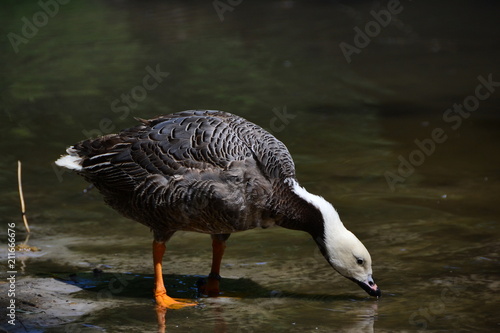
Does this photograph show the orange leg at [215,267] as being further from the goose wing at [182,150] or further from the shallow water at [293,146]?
the goose wing at [182,150]

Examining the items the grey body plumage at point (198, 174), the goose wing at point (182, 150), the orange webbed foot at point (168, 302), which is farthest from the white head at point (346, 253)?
the orange webbed foot at point (168, 302)

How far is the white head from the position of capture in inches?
260

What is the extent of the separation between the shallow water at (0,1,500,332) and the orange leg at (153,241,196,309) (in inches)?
7.5

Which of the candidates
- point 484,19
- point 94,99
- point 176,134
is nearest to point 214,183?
point 176,134

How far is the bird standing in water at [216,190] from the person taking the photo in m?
6.65

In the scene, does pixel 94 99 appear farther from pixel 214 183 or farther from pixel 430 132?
pixel 214 183

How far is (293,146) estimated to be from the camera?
12.0 meters

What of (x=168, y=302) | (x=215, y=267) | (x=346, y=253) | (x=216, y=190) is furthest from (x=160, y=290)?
(x=346, y=253)

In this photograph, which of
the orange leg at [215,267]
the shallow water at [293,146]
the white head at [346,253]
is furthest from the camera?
the orange leg at [215,267]

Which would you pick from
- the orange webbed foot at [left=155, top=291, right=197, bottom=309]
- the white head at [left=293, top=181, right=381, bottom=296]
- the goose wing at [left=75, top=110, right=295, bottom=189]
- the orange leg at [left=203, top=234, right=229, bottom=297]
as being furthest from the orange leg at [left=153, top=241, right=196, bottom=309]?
the white head at [left=293, top=181, right=381, bottom=296]

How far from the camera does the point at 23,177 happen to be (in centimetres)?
1074

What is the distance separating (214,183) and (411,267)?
6.93 feet

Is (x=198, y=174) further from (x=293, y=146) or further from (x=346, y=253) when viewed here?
(x=293, y=146)

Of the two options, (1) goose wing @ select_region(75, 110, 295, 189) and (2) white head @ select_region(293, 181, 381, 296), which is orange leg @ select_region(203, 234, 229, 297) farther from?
(2) white head @ select_region(293, 181, 381, 296)
